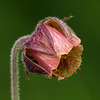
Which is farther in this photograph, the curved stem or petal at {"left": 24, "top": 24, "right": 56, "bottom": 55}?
the curved stem

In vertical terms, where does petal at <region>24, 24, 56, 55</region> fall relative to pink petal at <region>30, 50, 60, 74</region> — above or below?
above

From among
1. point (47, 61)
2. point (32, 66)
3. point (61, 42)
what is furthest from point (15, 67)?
point (61, 42)

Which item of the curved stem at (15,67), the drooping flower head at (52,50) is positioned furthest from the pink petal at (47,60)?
the curved stem at (15,67)

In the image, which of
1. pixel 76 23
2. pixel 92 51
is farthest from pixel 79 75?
pixel 76 23

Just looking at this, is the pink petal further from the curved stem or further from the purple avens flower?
the curved stem

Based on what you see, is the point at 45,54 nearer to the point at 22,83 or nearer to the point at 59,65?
the point at 59,65

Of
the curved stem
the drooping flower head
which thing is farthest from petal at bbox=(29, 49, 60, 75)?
the curved stem

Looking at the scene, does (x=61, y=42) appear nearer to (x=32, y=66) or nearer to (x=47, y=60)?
(x=47, y=60)
